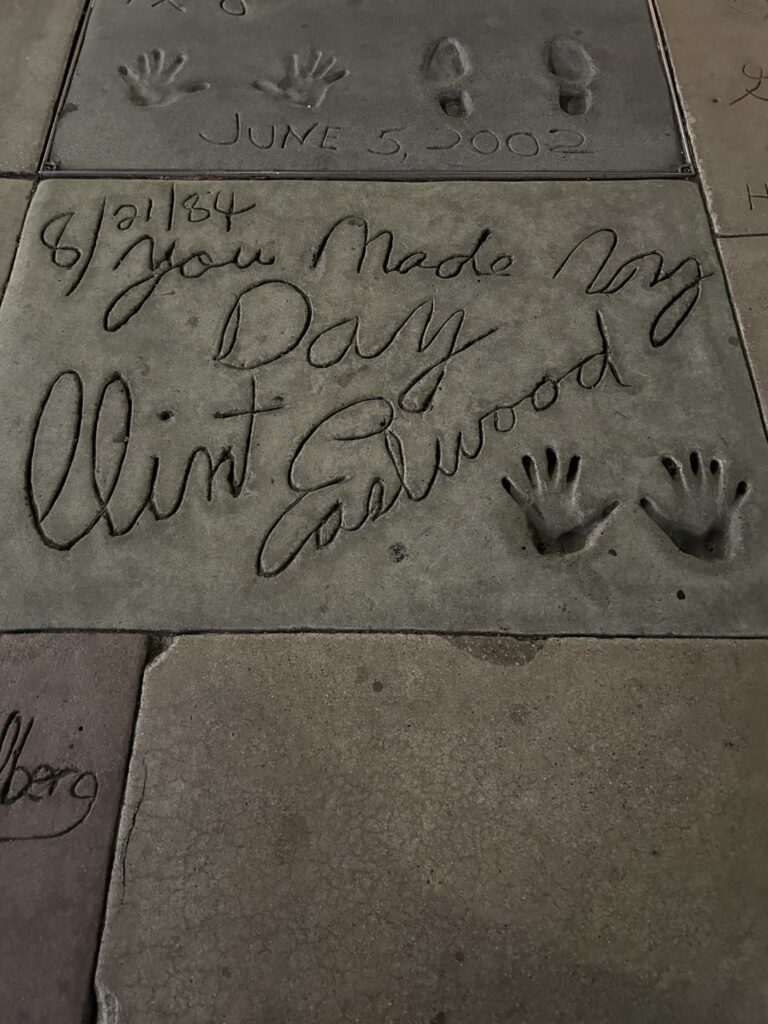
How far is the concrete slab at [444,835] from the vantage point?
1722mm

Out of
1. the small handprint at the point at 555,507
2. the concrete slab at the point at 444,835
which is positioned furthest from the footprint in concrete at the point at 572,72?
the concrete slab at the point at 444,835

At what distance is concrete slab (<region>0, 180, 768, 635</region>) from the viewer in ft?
6.91

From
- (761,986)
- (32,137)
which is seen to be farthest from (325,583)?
(32,137)

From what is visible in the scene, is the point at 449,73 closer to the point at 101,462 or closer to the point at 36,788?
the point at 101,462

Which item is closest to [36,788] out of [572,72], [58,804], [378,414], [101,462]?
[58,804]

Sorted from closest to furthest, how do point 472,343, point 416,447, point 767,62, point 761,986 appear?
point 761,986, point 416,447, point 472,343, point 767,62

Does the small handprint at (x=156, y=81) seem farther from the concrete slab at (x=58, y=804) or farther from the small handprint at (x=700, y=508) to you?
the small handprint at (x=700, y=508)

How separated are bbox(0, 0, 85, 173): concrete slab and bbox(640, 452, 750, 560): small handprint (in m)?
2.38

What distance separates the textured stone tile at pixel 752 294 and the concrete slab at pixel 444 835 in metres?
0.89

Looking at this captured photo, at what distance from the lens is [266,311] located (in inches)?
99.3

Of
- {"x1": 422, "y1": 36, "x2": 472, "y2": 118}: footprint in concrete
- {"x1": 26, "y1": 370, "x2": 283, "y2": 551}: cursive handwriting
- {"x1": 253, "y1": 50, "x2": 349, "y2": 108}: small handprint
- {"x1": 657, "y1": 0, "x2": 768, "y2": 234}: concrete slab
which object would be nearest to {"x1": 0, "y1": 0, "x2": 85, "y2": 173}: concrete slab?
{"x1": 253, "y1": 50, "x2": 349, "y2": 108}: small handprint

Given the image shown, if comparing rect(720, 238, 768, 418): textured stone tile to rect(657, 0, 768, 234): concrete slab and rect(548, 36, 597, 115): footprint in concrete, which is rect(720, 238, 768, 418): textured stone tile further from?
rect(548, 36, 597, 115): footprint in concrete

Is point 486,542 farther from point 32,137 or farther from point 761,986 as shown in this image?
point 32,137

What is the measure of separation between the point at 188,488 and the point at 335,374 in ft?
1.82
